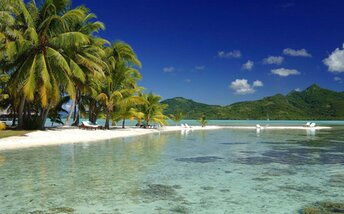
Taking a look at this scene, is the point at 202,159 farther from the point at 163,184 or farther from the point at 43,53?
the point at 43,53

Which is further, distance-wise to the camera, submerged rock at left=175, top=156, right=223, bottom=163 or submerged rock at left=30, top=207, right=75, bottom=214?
submerged rock at left=175, top=156, right=223, bottom=163

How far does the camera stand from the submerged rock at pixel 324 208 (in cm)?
611

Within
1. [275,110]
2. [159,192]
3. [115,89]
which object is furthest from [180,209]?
[275,110]

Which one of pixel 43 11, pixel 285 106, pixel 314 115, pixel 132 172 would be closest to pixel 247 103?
pixel 285 106

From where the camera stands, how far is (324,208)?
20.8 feet

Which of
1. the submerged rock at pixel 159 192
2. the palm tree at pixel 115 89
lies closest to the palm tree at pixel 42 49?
the palm tree at pixel 115 89

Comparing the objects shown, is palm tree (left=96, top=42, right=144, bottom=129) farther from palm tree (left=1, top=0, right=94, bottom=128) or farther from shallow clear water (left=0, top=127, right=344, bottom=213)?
shallow clear water (left=0, top=127, right=344, bottom=213)

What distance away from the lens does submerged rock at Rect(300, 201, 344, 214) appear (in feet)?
20.0

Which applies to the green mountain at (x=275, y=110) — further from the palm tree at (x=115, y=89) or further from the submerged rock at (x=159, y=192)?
the submerged rock at (x=159, y=192)

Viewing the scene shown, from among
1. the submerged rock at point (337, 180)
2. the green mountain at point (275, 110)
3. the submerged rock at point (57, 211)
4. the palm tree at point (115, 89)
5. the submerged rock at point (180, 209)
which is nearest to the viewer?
the submerged rock at point (57, 211)

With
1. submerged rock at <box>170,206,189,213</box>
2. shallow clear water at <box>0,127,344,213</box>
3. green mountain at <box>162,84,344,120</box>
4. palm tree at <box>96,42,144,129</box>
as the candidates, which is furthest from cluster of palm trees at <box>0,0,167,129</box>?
green mountain at <box>162,84,344,120</box>

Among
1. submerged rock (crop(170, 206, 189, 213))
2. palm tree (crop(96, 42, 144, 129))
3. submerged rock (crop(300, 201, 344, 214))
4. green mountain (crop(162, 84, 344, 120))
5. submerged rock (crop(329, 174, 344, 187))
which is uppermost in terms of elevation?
green mountain (crop(162, 84, 344, 120))

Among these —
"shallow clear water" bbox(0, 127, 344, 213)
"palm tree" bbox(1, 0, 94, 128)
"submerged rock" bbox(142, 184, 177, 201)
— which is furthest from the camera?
"palm tree" bbox(1, 0, 94, 128)

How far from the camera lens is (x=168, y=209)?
621 cm
